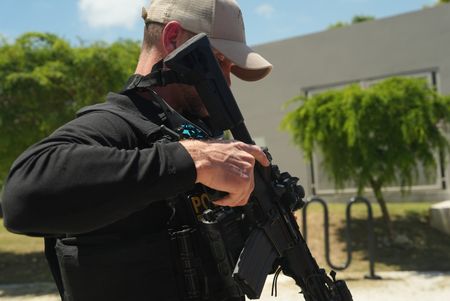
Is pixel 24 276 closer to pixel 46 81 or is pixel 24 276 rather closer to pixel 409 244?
pixel 46 81

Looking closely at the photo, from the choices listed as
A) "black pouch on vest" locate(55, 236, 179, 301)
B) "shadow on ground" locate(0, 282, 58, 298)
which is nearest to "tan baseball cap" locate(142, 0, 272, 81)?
"black pouch on vest" locate(55, 236, 179, 301)

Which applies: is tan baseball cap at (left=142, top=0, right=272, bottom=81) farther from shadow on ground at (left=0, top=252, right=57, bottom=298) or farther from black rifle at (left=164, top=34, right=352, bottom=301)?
shadow on ground at (left=0, top=252, right=57, bottom=298)

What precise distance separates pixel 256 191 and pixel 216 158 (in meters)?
0.29

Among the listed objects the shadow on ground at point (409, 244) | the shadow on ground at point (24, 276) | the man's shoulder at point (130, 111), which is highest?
the man's shoulder at point (130, 111)

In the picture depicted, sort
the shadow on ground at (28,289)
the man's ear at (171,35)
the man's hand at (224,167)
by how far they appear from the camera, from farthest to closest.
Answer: the shadow on ground at (28,289)
the man's ear at (171,35)
the man's hand at (224,167)

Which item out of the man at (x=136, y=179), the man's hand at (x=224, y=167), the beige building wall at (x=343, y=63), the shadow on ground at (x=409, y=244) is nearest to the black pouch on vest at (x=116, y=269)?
the man at (x=136, y=179)

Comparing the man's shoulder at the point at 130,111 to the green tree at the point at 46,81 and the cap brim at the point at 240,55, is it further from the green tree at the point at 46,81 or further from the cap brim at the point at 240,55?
the green tree at the point at 46,81

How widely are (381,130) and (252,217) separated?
6.69m

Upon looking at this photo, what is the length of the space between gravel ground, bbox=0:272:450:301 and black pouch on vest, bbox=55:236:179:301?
469 cm

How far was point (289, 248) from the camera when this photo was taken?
60.6 inches

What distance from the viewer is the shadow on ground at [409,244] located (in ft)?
24.6

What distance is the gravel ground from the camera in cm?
584

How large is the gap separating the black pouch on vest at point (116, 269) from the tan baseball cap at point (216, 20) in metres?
0.59

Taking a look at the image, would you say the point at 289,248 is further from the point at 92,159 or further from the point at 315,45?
the point at 315,45
